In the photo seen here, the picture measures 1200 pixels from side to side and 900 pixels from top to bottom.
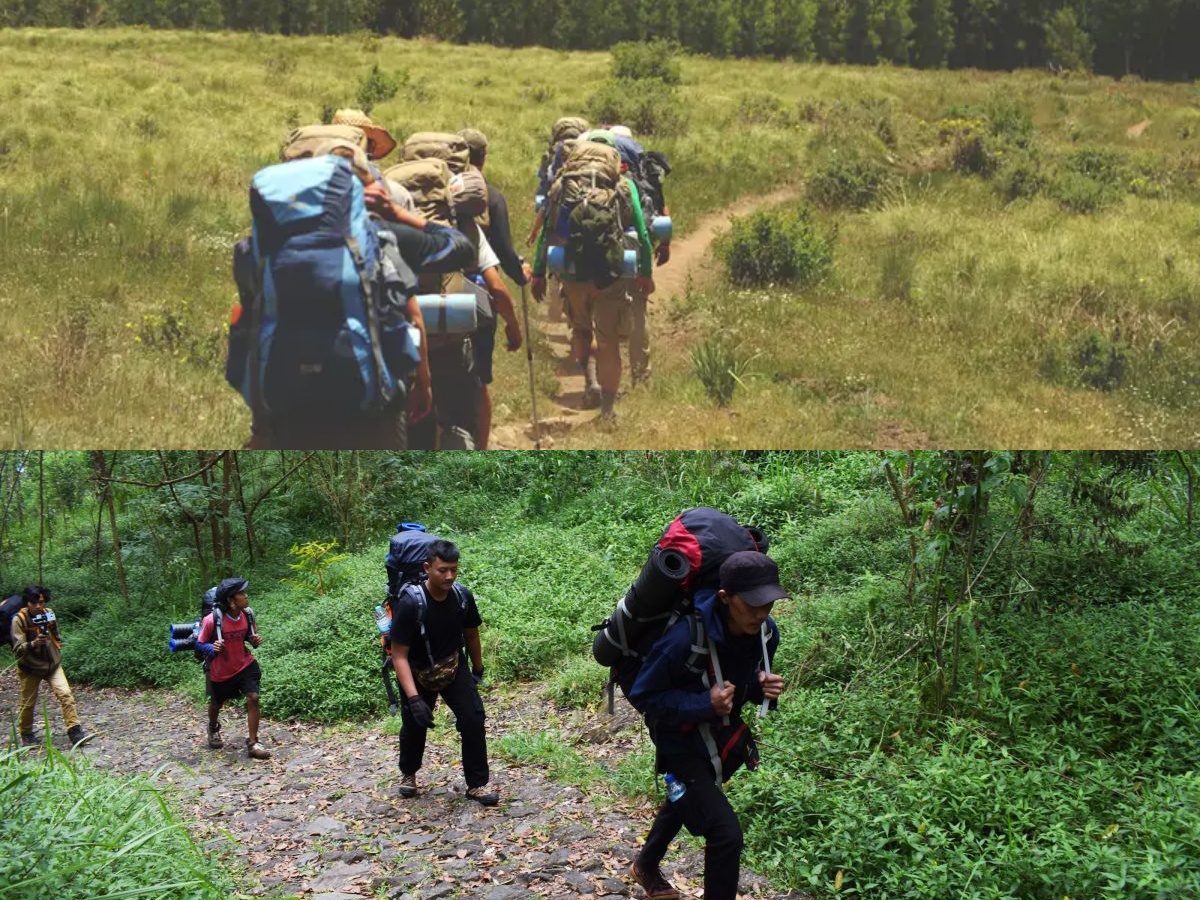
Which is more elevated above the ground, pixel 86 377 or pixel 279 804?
pixel 86 377

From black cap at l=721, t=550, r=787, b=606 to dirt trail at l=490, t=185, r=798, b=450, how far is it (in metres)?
2.15

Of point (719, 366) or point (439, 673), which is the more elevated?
point (719, 366)

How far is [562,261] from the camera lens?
627 centimetres

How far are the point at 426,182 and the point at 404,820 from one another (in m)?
3.37

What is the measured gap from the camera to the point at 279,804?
6797 millimetres

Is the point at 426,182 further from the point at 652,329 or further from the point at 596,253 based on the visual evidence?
the point at 652,329

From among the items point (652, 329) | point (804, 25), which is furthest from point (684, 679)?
point (804, 25)

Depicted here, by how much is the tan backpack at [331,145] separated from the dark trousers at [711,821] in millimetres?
3234

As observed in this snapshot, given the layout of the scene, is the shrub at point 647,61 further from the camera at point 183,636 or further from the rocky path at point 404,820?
the camera at point 183,636

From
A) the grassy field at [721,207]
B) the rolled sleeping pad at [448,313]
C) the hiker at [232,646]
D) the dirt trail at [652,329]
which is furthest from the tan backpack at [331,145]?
the hiker at [232,646]

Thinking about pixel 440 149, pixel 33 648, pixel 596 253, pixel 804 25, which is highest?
pixel 804 25

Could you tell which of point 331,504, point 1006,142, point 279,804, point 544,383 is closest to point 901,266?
point 1006,142

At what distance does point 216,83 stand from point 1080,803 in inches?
215

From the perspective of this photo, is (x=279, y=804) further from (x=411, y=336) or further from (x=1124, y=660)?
(x=1124, y=660)
